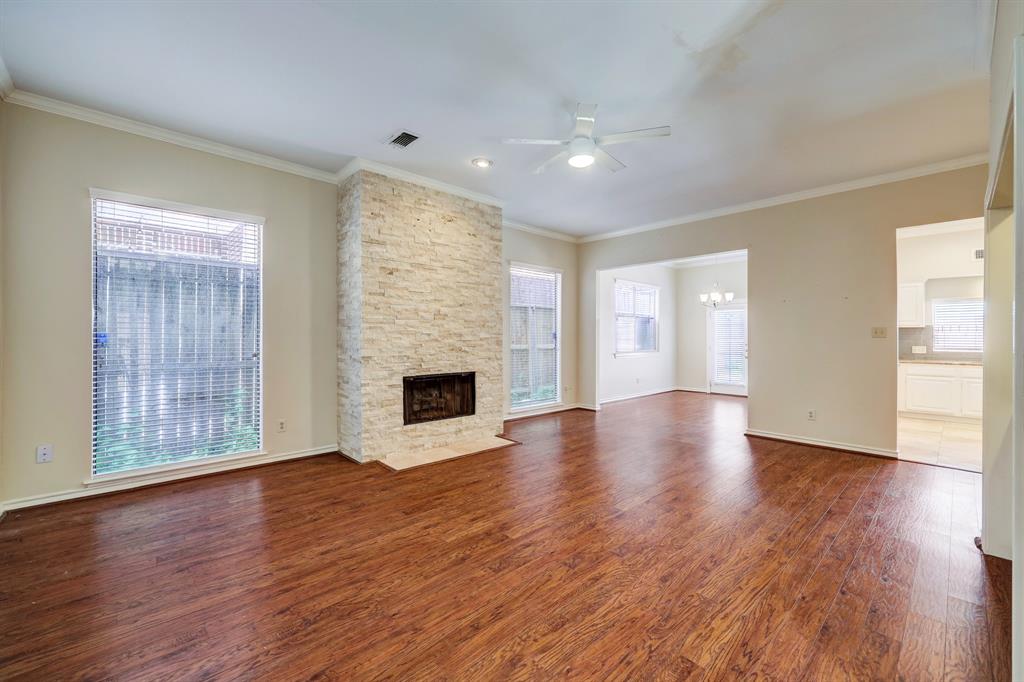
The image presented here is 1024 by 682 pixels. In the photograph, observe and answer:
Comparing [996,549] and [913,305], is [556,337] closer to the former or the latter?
[996,549]

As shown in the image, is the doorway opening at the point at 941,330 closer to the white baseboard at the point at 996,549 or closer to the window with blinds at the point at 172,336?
the white baseboard at the point at 996,549

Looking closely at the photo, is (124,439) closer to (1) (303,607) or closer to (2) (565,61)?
(1) (303,607)

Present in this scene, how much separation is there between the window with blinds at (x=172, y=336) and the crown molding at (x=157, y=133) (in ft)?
1.98

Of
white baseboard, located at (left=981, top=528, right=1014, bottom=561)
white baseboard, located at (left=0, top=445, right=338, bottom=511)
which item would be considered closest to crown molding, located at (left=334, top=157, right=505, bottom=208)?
white baseboard, located at (left=0, top=445, right=338, bottom=511)

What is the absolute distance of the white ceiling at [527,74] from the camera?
223cm

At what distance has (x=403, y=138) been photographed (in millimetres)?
3645

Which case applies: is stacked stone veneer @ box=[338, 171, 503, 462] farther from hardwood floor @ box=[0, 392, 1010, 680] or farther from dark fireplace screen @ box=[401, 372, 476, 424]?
hardwood floor @ box=[0, 392, 1010, 680]

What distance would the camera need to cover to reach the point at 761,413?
5230 millimetres

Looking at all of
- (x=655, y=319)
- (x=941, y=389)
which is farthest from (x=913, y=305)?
(x=655, y=319)

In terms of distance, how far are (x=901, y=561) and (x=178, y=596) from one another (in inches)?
154

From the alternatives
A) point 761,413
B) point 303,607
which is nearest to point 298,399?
point 303,607

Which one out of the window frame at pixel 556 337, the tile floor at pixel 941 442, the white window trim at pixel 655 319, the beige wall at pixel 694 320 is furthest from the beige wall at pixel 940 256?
the window frame at pixel 556 337

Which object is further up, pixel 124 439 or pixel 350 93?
pixel 350 93

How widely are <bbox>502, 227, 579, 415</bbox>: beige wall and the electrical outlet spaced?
4.64 metres
